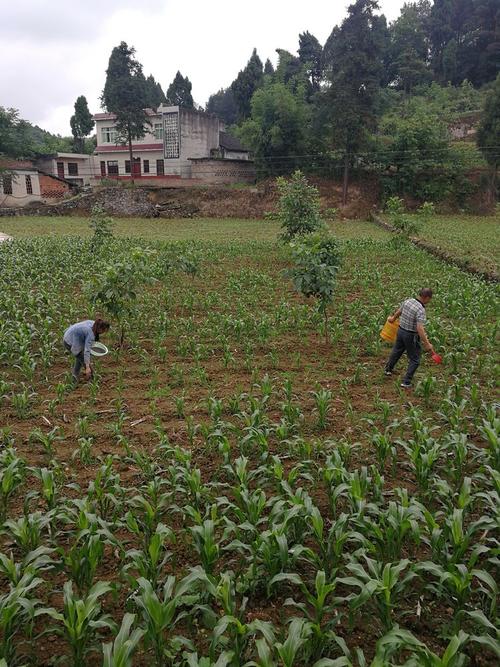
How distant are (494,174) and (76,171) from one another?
125 ft

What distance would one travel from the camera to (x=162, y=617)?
3170 mm

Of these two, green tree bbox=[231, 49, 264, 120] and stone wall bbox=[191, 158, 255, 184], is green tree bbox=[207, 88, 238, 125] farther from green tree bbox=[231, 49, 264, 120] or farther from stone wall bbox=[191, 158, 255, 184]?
stone wall bbox=[191, 158, 255, 184]

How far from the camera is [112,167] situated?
4988 centimetres

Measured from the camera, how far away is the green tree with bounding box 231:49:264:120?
55.2m

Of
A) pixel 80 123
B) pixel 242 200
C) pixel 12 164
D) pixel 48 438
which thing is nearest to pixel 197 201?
pixel 242 200

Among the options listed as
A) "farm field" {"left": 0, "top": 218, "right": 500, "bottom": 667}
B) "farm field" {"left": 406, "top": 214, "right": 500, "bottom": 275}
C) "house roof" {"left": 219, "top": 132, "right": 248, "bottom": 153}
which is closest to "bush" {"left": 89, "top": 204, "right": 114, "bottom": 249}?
"farm field" {"left": 0, "top": 218, "right": 500, "bottom": 667}

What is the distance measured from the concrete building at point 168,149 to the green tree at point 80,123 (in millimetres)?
13897

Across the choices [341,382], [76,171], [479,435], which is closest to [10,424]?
[341,382]

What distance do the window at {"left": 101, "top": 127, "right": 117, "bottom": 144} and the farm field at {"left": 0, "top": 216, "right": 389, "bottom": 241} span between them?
14.9m

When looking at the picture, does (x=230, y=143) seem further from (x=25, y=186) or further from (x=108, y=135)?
(x=25, y=186)

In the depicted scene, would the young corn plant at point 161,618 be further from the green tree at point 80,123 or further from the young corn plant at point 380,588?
the green tree at point 80,123

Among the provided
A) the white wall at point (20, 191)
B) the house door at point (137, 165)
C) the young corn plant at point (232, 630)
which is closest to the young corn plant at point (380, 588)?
the young corn plant at point (232, 630)

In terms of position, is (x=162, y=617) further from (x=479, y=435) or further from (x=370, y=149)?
(x=370, y=149)

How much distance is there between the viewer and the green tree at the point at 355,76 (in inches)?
1435
